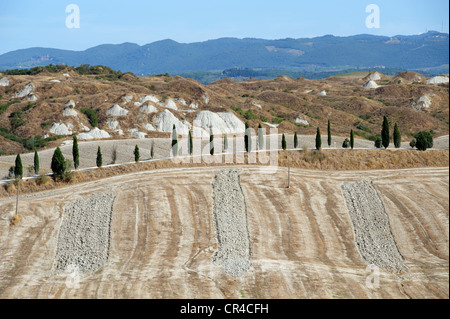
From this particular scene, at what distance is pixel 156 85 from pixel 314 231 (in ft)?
305

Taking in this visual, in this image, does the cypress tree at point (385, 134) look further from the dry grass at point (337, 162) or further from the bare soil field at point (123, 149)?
the bare soil field at point (123, 149)

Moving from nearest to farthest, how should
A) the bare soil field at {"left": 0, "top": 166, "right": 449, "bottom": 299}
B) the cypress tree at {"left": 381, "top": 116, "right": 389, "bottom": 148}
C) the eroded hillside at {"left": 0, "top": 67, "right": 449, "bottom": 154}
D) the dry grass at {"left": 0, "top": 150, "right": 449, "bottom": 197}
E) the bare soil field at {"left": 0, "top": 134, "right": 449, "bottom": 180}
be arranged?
the bare soil field at {"left": 0, "top": 166, "right": 449, "bottom": 299} < the dry grass at {"left": 0, "top": 150, "right": 449, "bottom": 197} < the bare soil field at {"left": 0, "top": 134, "right": 449, "bottom": 180} < the cypress tree at {"left": 381, "top": 116, "right": 389, "bottom": 148} < the eroded hillside at {"left": 0, "top": 67, "right": 449, "bottom": 154}

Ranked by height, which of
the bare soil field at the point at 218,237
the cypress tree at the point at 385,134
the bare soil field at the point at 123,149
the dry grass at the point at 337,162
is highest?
the cypress tree at the point at 385,134

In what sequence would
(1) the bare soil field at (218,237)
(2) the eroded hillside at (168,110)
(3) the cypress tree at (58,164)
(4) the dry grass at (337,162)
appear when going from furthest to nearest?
1. (2) the eroded hillside at (168,110)
2. (4) the dry grass at (337,162)
3. (3) the cypress tree at (58,164)
4. (1) the bare soil field at (218,237)

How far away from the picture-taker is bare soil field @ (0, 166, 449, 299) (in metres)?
37.2

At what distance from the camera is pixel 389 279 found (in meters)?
39.3

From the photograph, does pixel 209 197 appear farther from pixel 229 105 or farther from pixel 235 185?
pixel 229 105

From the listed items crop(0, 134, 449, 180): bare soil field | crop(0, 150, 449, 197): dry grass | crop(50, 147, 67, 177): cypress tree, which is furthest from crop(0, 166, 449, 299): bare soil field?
crop(0, 134, 449, 180): bare soil field

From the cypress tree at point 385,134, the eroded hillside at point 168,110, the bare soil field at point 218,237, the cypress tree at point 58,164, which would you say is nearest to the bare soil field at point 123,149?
the cypress tree at point 58,164

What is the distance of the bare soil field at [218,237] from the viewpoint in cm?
3725

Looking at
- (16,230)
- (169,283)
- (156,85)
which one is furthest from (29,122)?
(169,283)

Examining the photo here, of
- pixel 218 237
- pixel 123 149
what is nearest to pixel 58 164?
pixel 123 149

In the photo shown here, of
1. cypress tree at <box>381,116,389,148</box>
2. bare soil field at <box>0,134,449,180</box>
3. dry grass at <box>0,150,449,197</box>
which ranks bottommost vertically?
dry grass at <box>0,150,449,197</box>

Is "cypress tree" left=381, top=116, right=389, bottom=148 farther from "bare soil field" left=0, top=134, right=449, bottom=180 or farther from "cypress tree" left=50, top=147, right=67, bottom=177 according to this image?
"cypress tree" left=50, top=147, right=67, bottom=177
